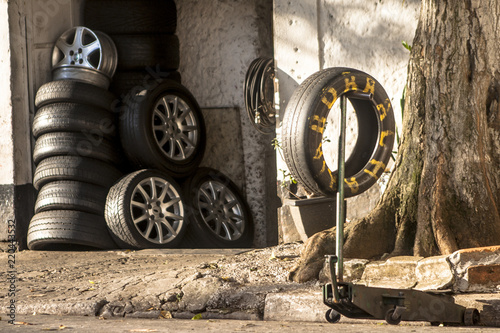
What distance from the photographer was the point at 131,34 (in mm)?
8930

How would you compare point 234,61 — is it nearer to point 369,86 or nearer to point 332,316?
point 369,86

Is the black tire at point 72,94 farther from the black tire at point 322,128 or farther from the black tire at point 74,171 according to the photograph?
the black tire at point 322,128

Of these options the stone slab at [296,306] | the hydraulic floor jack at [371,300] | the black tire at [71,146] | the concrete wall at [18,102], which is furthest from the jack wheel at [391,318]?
the concrete wall at [18,102]

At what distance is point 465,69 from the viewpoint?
4875 mm

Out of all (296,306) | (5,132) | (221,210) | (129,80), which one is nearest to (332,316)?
(296,306)

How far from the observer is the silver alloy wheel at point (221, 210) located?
8.66 m

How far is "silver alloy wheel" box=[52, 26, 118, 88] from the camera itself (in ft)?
27.1

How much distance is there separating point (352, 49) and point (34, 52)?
3544 mm

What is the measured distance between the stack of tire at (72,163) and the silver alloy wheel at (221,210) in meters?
1.17

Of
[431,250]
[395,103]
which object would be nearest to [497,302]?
[431,250]

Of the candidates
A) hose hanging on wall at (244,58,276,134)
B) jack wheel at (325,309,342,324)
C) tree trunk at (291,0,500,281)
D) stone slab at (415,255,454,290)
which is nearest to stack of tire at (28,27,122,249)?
hose hanging on wall at (244,58,276,134)

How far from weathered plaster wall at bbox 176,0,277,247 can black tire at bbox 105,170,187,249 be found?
1640 mm

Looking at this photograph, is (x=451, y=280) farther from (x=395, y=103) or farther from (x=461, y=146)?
(x=395, y=103)

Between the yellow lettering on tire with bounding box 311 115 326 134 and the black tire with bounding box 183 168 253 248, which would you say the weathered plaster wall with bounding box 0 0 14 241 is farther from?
the yellow lettering on tire with bounding box 311 115 326 134
